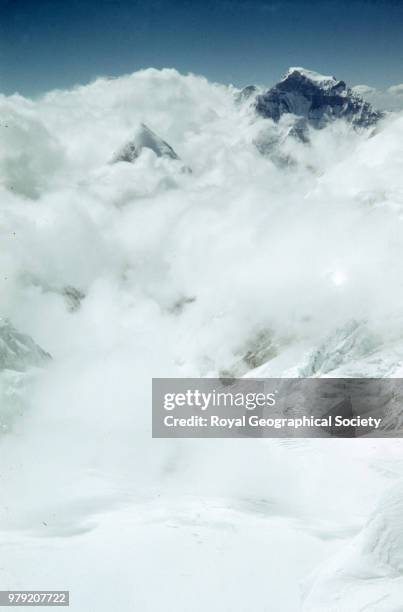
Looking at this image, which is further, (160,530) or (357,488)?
(357,488)

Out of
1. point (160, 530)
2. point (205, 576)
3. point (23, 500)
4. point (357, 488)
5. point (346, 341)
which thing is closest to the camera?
point (205, 576)

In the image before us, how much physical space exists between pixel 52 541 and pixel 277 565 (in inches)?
771

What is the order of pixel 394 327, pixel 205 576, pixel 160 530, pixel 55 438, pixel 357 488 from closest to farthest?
pixel 205 576 < pixel 160 530 < pixel 357 488 < pixel 55 438 < pixel 394 327

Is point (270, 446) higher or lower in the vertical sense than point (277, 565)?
higher

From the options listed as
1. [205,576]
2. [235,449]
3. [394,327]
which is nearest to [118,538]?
[205,576]

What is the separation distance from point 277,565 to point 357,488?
154 ft

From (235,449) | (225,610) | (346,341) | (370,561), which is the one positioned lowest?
(225,610)

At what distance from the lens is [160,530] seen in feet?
168

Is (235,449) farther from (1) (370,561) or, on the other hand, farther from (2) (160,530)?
(1) (370,561)

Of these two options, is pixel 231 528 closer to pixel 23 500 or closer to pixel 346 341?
pixel 23 500

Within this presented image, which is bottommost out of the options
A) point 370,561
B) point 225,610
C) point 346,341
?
point 225,610

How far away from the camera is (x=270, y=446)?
11944cm

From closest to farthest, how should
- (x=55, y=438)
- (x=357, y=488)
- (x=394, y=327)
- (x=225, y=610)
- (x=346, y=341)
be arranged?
(x=225, y=610), (x=357, y=488), (x=55, y=438), (x=394, y=327), (x=346, y=341)

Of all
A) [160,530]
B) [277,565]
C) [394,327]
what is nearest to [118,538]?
[160,530]
